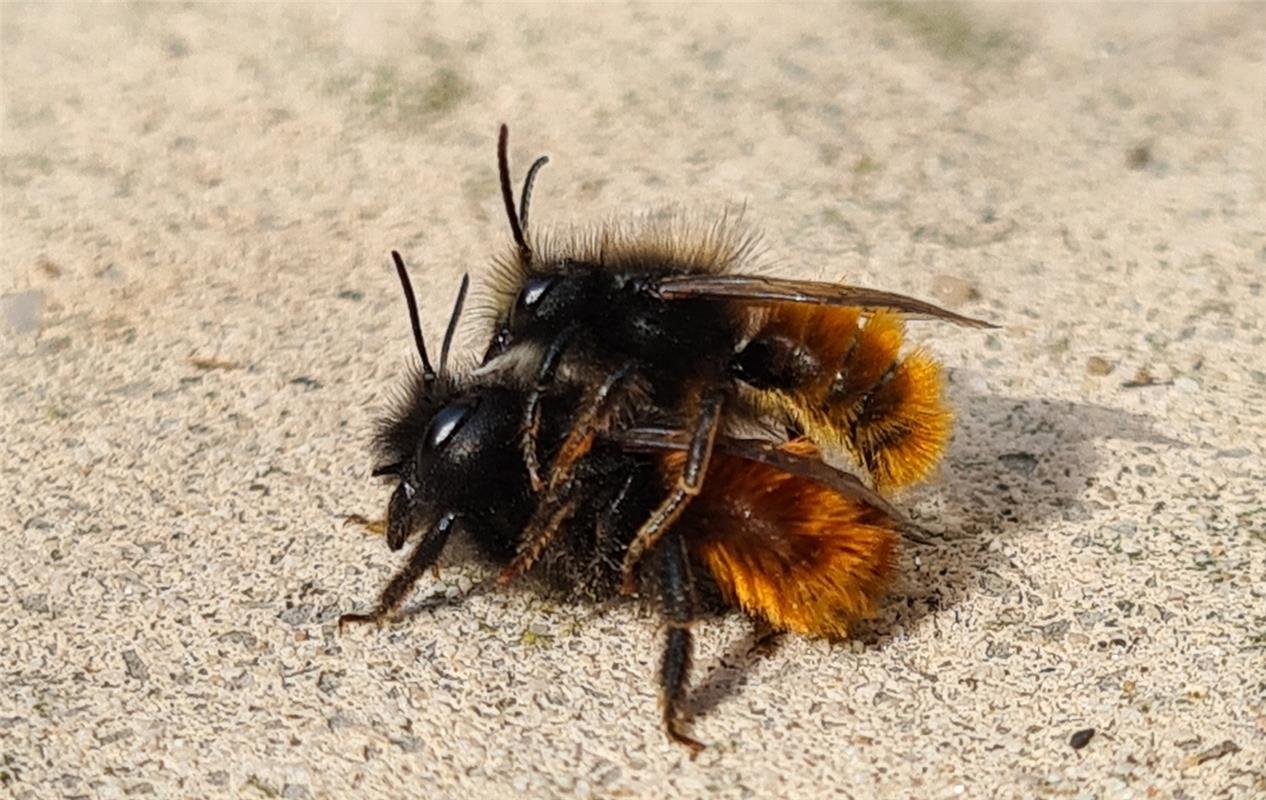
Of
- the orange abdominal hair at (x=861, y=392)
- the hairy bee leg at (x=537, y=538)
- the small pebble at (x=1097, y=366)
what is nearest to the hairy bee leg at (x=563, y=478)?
the hairy bee leg at (x=537, y=538)

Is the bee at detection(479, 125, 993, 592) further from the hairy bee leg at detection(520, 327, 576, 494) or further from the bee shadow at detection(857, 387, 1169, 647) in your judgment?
the bee shadow at detection(857, 387, 1169, 647)

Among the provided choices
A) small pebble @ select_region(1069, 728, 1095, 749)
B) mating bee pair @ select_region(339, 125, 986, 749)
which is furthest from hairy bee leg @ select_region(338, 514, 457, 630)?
small pebble @ select_region(1069, 728, 1095, 749)

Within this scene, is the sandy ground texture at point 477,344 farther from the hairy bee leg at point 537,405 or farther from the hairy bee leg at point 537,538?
the hairy bee leg at point 537,405

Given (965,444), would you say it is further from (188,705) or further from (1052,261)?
(188,705)

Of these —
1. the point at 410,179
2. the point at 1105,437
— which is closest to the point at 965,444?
the point at 1105,437

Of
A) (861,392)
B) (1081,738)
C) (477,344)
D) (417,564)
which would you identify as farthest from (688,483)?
(477,344)
